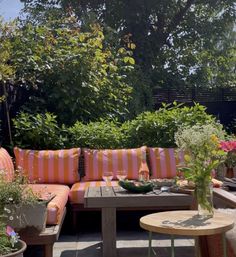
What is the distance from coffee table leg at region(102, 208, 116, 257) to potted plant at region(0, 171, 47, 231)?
654mm

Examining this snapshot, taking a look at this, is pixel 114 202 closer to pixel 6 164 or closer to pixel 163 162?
pixel 6 164

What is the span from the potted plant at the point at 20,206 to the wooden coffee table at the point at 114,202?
1.86 feet

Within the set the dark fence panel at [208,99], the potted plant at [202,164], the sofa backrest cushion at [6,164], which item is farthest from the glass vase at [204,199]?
the dark fence panel at [208,99]

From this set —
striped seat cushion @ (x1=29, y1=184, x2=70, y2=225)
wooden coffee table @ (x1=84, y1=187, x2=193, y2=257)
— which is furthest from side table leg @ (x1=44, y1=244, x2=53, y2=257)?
wooden coffee table @ (x1=84, y1=187, x2=193, y2=257)

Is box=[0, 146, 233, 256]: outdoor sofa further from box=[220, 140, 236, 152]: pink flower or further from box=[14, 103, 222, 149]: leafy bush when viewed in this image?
box=[220, 140, 236, 152]: pink flower

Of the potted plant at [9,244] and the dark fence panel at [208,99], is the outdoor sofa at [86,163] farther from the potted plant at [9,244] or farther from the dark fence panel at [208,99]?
the dark fence panel at [208,99]

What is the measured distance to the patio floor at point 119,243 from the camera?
411 cm

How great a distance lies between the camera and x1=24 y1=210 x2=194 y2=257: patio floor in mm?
4109

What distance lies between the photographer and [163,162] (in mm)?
5453

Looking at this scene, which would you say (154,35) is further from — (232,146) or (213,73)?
(232,146)

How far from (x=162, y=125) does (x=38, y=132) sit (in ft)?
4.91

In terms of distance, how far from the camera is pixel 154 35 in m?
13.1

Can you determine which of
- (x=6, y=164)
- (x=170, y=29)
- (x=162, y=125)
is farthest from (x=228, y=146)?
(x=170, y=29)

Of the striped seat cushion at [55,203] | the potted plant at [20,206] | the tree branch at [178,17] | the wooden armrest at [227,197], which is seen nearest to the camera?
the potted plant at [20,206]
